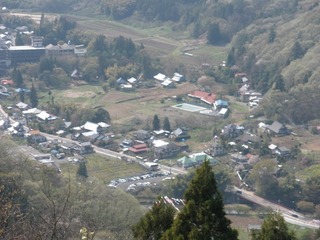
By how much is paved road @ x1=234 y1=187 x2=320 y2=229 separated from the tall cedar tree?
1023cm

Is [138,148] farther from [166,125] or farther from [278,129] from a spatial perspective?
[278,129]

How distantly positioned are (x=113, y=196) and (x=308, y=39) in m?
18.0

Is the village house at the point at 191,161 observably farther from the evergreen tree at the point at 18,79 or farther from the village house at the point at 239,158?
the evergreen tree at the point at 18,79

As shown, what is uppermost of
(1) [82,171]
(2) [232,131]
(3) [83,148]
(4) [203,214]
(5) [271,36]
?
(4) [203,214]

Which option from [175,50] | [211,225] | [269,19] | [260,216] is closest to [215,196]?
[211,225]

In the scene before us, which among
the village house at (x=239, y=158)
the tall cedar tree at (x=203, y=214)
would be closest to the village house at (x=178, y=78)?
the village house at (x=239, y=158)

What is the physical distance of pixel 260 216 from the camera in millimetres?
15828

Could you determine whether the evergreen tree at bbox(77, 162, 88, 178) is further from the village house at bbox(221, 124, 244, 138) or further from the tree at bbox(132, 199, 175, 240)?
the tree at bbox(132, 199, 175, 240)

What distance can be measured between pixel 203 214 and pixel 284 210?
38.9ft

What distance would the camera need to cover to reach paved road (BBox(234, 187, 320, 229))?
49.8 ft

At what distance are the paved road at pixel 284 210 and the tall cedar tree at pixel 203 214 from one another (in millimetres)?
10231

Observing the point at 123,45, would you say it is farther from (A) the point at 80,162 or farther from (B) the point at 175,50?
(A) the point at 80,162

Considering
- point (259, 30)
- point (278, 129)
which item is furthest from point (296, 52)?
point (278, 129)

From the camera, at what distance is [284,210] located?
16031mm
